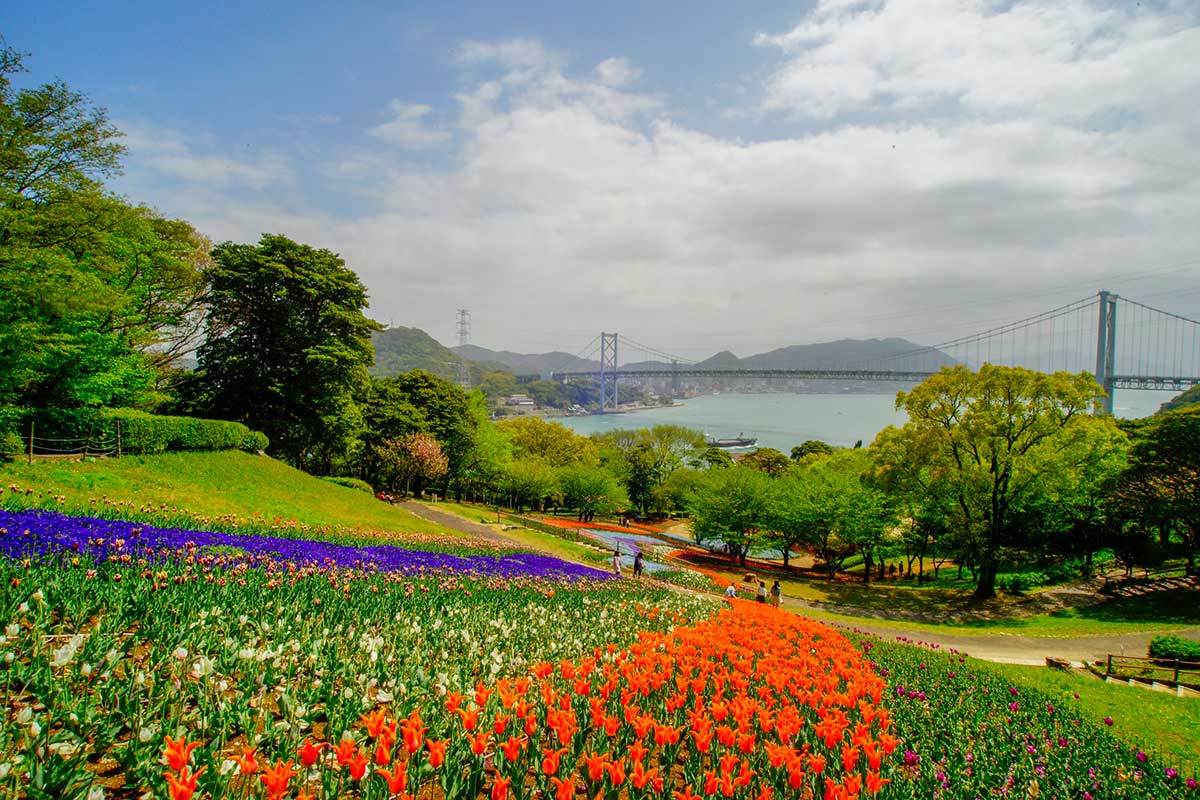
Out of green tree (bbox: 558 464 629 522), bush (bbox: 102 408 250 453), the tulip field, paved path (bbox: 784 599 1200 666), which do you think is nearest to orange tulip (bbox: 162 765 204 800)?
the tulip field

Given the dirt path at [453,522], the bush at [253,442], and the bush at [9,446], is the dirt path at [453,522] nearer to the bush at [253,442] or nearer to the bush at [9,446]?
the bush at [253,442]

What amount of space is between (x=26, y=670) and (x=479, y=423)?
48242mm

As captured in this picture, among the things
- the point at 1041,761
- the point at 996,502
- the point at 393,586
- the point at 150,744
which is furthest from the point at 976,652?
the point at 150,744

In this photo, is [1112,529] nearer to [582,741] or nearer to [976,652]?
[976,652]

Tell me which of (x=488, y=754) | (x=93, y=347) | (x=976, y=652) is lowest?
(x=976, y=652)

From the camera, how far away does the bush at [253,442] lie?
1006 inches

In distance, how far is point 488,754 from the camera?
3.71 m

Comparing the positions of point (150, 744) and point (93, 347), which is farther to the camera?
point (93, 347)

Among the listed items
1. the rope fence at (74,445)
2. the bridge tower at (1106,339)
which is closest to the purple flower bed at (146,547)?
the rope fence at (74,445)

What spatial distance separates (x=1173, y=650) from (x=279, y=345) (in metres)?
38.1

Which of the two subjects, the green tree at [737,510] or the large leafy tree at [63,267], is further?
the green tree at [737,510]

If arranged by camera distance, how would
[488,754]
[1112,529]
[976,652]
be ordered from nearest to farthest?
[488,754] < [976,652] < [1112,529]

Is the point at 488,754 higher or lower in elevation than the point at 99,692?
lower

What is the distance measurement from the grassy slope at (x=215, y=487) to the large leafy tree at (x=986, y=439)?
890 inches
